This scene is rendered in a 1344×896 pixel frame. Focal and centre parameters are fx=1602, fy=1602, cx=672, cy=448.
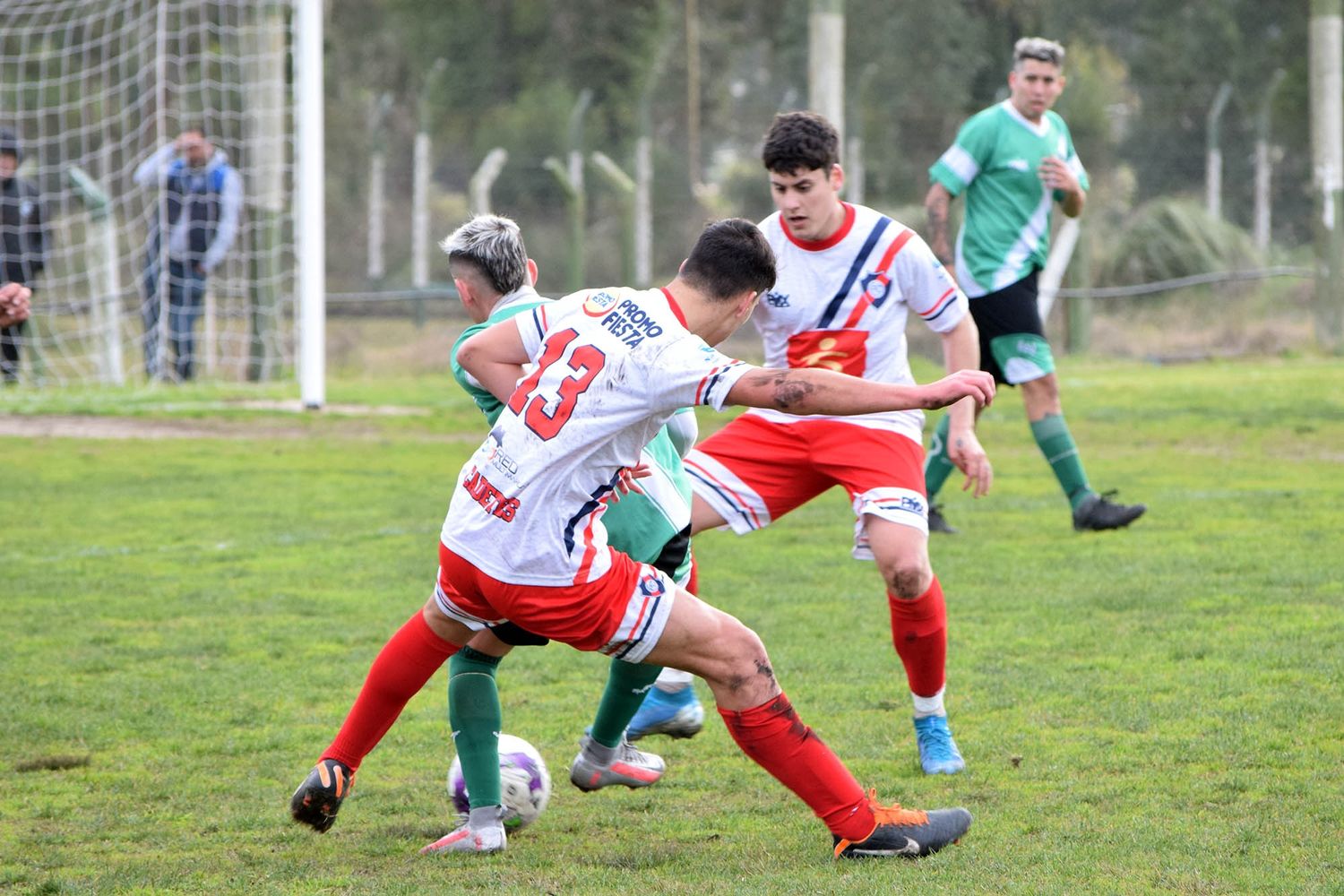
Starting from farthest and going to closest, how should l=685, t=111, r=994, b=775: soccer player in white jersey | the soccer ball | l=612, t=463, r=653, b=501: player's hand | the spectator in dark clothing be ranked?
the spectator in dark clothing < l=685, t=111, r=994, b=775: soccer player in white jersey < the soccer ball < l=612, t=463, r=653, b=501: player's hand

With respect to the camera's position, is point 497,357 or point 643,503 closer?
point 497,357

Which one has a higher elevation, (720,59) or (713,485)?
(720,59)

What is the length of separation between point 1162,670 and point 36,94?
17172 millimetres

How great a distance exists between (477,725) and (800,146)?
6.14 feet

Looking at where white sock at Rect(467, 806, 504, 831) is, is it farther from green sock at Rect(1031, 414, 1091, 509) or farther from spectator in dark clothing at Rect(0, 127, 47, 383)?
spectator in dark clothing at Rect(0, 127, 47, 383)

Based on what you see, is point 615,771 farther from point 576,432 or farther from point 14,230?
point 14,230

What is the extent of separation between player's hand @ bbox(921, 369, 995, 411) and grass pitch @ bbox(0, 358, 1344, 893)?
1018 mm

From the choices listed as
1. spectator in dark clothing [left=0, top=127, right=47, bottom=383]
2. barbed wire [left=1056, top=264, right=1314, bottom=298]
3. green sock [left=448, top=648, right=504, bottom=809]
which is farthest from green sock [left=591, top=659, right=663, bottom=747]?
barbed wire [left=1056, top=264, right=1314, bottom=298]

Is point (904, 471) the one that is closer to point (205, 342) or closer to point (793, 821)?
point (793, 821)

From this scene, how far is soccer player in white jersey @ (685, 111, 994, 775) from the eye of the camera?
4594 mm

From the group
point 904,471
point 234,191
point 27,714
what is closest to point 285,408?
point 234,191

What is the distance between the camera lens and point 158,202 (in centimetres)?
1353

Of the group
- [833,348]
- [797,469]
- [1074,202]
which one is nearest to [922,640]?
[797,469]

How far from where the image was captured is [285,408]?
1266 centimetres
